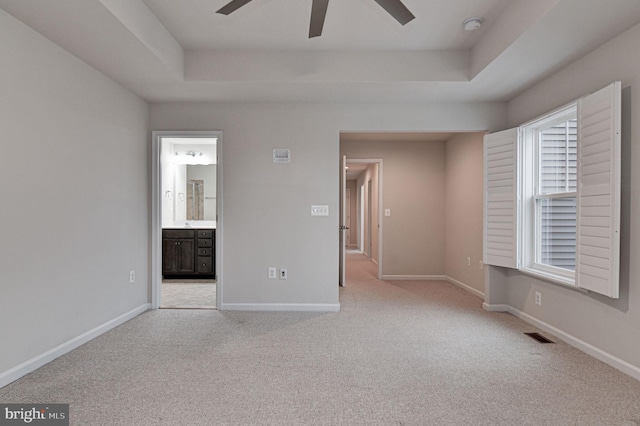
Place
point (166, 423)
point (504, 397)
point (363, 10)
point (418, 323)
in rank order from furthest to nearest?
1. point (418, 323)
2. point (363, 10)
3. point (504, 397)
4. point (166, 423)

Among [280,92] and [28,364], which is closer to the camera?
[28,364]

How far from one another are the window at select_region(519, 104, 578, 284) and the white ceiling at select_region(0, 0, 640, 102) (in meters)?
0.51

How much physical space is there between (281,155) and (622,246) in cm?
305

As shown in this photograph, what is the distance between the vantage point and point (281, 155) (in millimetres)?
3852

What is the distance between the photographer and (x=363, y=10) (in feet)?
8.52

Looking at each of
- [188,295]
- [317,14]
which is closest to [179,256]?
[188,295]

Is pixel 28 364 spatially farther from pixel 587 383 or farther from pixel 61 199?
pixel 587 383

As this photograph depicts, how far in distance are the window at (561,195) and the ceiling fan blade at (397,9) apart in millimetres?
1558

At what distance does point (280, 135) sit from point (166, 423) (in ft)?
9.41

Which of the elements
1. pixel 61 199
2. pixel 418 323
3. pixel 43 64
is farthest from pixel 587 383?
pixel 43 64

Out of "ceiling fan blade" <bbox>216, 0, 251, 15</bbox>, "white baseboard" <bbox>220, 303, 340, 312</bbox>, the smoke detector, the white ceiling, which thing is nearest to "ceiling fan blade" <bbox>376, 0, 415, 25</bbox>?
the white ceiling

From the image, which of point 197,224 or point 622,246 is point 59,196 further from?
point 622,246

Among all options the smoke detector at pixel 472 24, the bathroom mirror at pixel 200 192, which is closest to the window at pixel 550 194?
the smoke detector at pixel 472 24

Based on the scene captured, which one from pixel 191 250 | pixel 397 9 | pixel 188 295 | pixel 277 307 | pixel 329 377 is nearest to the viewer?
pixel 397 9
